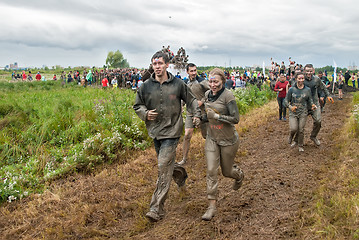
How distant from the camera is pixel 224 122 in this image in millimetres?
A: 4605

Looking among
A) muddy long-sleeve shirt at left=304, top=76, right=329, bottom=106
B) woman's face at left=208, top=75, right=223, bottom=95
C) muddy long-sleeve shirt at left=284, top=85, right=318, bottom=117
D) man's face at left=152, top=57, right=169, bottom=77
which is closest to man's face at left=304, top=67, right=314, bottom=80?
muddy long-sleeve shirt at left=304, top=76, right=329, bottom=106

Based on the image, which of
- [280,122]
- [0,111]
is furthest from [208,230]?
[0,111]

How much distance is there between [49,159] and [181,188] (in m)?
4.09

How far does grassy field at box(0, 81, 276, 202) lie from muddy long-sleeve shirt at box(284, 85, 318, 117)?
4395mm

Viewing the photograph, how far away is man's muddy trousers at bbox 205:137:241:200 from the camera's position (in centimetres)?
453

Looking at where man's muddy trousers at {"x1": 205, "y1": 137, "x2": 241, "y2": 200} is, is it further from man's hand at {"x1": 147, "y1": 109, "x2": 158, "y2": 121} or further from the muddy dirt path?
man's hand at {"x1": 147, "y1": 109, "x2": 158, "y2": 121}

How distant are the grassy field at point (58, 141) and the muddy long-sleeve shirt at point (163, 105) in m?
3.54

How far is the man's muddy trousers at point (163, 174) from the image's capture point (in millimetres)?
4582

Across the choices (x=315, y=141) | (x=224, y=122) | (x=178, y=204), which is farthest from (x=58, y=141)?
(x=315, y=141)

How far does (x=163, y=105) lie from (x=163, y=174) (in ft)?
3.49

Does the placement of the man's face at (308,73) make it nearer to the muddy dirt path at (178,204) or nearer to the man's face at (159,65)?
the muddy dirt path at (178,204)

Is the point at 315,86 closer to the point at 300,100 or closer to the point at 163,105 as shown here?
the point at 300,100

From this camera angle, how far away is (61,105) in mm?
11922

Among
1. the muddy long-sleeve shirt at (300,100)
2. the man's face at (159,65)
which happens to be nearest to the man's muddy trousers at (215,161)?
the man's face at (159,65)
